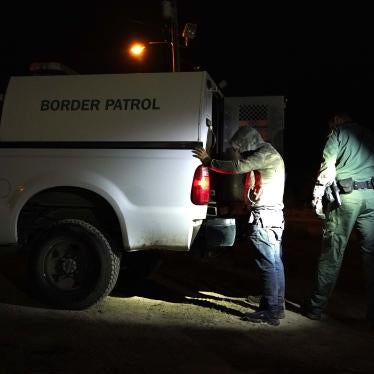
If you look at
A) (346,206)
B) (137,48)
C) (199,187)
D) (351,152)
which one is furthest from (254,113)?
(137,48)

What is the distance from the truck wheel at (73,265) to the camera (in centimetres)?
573

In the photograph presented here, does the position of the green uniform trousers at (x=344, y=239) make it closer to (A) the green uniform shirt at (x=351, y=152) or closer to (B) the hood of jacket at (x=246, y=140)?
(A) the green uniform shirt at (x=351, y=152)

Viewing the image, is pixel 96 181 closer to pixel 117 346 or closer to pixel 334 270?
pixel 117 346

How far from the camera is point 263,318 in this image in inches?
217

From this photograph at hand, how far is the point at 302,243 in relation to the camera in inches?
436

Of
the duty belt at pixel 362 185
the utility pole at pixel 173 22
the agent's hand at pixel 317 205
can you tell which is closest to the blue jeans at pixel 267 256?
the agent's hand at pixel 317 205

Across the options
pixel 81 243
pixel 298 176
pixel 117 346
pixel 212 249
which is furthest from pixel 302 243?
pixel 298 176

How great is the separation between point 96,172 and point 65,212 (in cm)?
66

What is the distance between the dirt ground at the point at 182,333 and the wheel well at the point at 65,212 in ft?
2.46

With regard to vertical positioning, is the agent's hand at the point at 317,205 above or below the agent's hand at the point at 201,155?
below

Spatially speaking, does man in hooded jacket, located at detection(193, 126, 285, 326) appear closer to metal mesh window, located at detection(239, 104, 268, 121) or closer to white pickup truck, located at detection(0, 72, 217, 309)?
white pickup truck, located at detection(0, 72, 217, 309)

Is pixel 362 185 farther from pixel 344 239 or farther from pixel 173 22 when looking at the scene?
pixel 173 22

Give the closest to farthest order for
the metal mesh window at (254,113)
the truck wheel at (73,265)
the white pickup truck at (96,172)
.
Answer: the white pickup truck at (96,172), the truck wheel at (73,265), the metal mesh window at (254,113)

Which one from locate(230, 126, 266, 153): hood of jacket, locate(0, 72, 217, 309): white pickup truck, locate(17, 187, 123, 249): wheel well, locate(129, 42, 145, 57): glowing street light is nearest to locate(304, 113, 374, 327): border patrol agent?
locate(230, 126, 266, 153): hood of jacket
